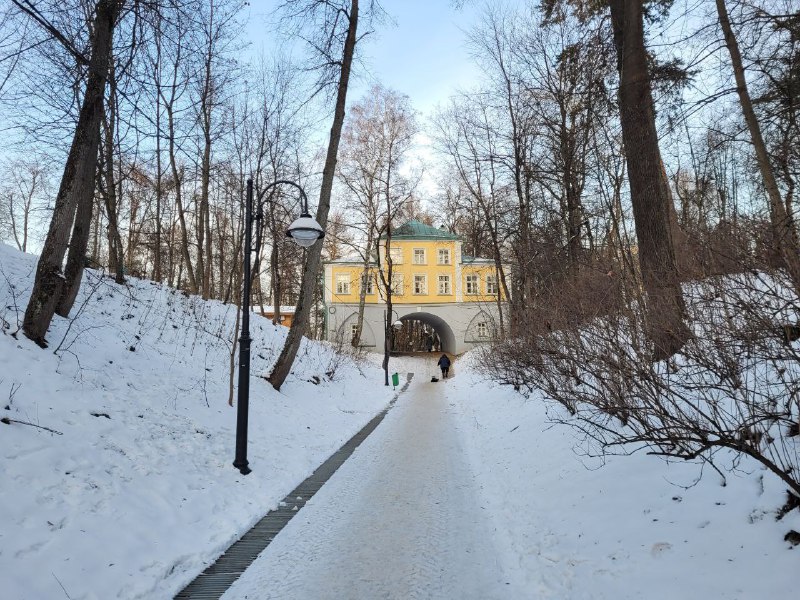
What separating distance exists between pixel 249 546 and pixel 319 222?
7836mm

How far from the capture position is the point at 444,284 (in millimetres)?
38250

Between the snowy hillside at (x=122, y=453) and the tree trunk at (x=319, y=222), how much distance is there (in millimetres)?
933

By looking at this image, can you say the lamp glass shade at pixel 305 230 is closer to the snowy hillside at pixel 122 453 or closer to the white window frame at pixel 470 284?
the snowy hillside at pixel 122 453

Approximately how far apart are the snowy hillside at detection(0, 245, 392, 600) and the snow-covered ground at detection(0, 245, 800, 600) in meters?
0.02

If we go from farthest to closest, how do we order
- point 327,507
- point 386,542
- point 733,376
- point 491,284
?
point 491,284 → point 327,507 → point 386,542 → point 733,376

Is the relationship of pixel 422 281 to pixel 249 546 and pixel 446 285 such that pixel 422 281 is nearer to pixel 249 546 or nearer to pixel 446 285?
pixel 446 285

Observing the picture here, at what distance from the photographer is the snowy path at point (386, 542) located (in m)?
3.24

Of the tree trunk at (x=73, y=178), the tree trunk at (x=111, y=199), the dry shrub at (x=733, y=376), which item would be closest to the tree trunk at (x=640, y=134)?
the dry shrub at (x=733, y=376)

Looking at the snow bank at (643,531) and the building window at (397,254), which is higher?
the building window at (397,254)

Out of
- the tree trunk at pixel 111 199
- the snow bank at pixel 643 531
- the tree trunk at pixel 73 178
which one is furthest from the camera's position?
the tree trunk at pixel 111 199

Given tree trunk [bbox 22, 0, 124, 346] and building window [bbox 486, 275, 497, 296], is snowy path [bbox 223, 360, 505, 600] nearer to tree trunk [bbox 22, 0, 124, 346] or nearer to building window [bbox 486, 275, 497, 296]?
tree trunk [bbox 22, 0, 124, 346]

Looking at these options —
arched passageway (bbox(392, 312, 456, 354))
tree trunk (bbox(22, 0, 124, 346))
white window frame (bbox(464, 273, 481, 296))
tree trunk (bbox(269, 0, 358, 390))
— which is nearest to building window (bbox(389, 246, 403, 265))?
arched passageway (bbox(392, 312, 456, 354))

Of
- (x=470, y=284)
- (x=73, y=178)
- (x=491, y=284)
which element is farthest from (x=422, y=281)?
(x=73, y=178)

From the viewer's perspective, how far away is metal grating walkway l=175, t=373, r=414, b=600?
3.30m
